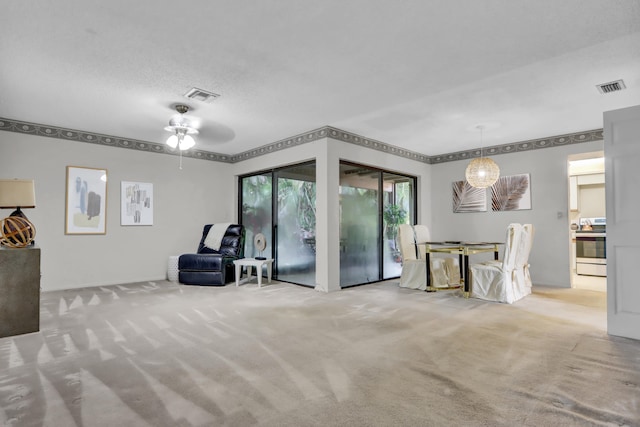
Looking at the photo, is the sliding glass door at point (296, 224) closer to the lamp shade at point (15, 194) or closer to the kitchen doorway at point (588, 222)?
the lamp shade at point (15, 194)

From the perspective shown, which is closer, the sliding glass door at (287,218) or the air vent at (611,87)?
the air vent at (611,87)

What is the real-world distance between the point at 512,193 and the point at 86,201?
7.33 meters

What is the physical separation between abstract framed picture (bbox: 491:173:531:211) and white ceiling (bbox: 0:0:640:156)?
3.82ft

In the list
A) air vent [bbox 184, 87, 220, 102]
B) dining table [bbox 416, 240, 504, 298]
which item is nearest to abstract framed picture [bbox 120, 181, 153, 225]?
air vent [bbox 184, 87, 220, 102]

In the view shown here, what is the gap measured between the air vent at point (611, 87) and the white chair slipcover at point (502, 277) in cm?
180

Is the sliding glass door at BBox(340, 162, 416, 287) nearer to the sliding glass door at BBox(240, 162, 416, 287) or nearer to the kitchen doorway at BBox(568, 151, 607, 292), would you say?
the sliding glass door at BBox(240, 162, 416, 287)

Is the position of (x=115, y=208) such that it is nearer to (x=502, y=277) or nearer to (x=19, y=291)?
(x=19, y=291)

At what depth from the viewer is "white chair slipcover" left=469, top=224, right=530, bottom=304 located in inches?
176

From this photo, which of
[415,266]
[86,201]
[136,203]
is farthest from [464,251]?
[86,201]

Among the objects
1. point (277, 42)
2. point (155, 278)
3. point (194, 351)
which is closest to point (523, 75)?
point (277, 42)

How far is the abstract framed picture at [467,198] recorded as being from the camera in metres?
6.70

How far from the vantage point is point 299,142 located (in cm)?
581

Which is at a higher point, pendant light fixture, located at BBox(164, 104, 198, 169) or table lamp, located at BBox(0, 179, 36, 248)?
pendant light fixture, located at BBox(164, 104, 198, 169)

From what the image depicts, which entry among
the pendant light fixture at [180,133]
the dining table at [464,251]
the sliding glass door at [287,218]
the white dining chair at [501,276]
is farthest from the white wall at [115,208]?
the white dining chair at [501,276]
